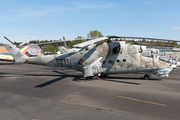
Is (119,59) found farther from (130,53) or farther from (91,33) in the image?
(91,33)

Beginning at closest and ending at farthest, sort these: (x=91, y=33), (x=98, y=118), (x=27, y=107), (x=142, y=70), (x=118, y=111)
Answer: (x=98, y=118) < (x=118, y=111) < (x=27, y=107) < (x=142, y=70) < (x=91, y=33)

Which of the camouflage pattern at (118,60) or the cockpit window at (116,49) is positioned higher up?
the cockpit window at (116,49)

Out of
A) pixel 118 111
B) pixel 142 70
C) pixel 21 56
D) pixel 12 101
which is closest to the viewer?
pixel 118 111

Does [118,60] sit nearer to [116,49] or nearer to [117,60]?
[117,60]

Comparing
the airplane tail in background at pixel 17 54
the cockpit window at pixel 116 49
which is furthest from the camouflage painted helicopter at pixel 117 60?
the airplane tail in background at pixel 17 54

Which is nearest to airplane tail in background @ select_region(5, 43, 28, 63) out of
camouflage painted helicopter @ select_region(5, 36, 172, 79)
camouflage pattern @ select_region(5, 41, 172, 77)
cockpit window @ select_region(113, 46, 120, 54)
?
camouflage painted helicopter @ select_region(5, 36, 172, 79)

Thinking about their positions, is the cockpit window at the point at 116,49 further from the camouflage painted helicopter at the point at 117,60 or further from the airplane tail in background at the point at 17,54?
the airplane tail in background at the point at 17,54

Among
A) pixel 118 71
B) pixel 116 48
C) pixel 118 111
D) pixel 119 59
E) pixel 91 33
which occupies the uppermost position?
pixel 91 33

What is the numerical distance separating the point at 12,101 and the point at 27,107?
5.50ft

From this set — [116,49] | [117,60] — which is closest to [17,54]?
[116,49]

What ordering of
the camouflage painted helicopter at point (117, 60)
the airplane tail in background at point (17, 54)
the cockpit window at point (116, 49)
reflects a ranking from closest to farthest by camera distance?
the camouflage painted helicopter at point (117, 60) < the cockpit window at point (116, 49) < the airplane tail in background at point (17, 54)

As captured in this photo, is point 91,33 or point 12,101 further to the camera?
point 91,33

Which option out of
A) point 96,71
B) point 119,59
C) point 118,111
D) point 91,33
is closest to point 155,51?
point 119,59

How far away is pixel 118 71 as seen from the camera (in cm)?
1490
